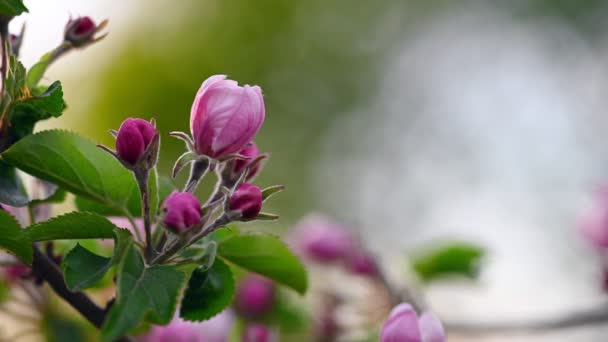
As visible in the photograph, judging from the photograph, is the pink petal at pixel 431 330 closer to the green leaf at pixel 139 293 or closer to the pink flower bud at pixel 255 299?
the green leaf at pixel 139 293

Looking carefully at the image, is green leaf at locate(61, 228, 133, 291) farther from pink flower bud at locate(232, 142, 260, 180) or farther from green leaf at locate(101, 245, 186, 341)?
pink flower bud at locate(232, 142, 260, 180)

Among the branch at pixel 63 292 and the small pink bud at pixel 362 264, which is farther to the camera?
the small pink bud at pixel 362 264

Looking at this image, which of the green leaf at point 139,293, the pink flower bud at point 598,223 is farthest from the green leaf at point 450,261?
the green leaf at point 139,293

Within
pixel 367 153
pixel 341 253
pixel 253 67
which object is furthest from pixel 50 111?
pixel 367 153

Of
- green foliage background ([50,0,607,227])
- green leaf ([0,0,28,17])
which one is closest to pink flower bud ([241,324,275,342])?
green leaf ([0,0,28,17])

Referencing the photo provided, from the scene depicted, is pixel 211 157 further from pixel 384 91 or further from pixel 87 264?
pixel 384 91

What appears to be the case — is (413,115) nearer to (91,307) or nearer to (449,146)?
(449,146)
